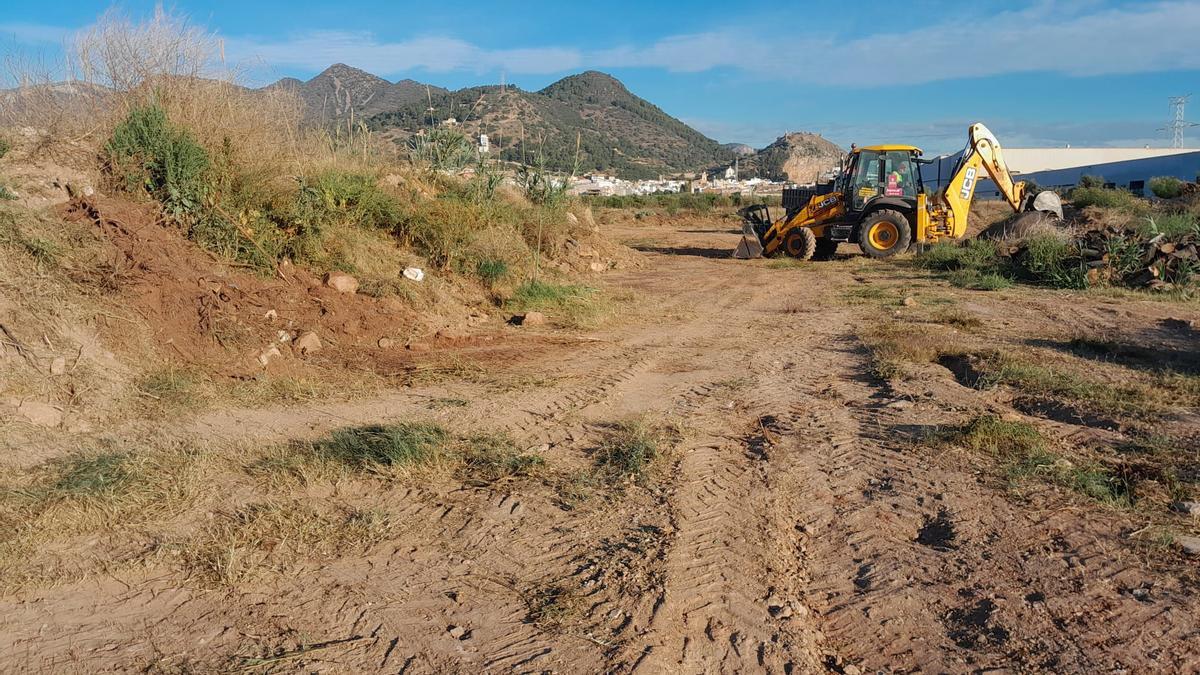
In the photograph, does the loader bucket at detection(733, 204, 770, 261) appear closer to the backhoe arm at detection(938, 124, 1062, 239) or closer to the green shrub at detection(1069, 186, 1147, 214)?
the backhoe arm at detection(938, 124, 1062, 239)

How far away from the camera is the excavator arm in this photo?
17.9 meters

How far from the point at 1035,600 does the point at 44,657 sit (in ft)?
14.3

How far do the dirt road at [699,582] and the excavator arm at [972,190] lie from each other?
12.9 meters

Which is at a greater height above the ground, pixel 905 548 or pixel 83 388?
pixel 83 388

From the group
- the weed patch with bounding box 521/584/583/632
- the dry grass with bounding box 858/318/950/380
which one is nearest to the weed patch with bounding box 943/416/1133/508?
the dry grass with bounding box 858/318/950/380

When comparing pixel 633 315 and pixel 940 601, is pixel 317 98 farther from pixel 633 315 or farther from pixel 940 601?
pixel 940 601

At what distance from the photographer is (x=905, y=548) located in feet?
14.2

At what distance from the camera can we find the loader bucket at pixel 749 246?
19.9m

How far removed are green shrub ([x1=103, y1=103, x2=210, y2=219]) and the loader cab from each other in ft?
44.4

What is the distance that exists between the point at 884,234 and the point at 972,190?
2.17 m

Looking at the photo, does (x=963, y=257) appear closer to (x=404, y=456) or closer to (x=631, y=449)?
(x=631, y=449)

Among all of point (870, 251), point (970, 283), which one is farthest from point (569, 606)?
point (870, 251)

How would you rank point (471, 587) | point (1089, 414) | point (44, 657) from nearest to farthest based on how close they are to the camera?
point (44, 657) → point (471, 587) → point (1089, 414)

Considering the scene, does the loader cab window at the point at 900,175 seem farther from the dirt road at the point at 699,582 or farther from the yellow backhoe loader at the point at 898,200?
the dirt road at the point at 699,582
